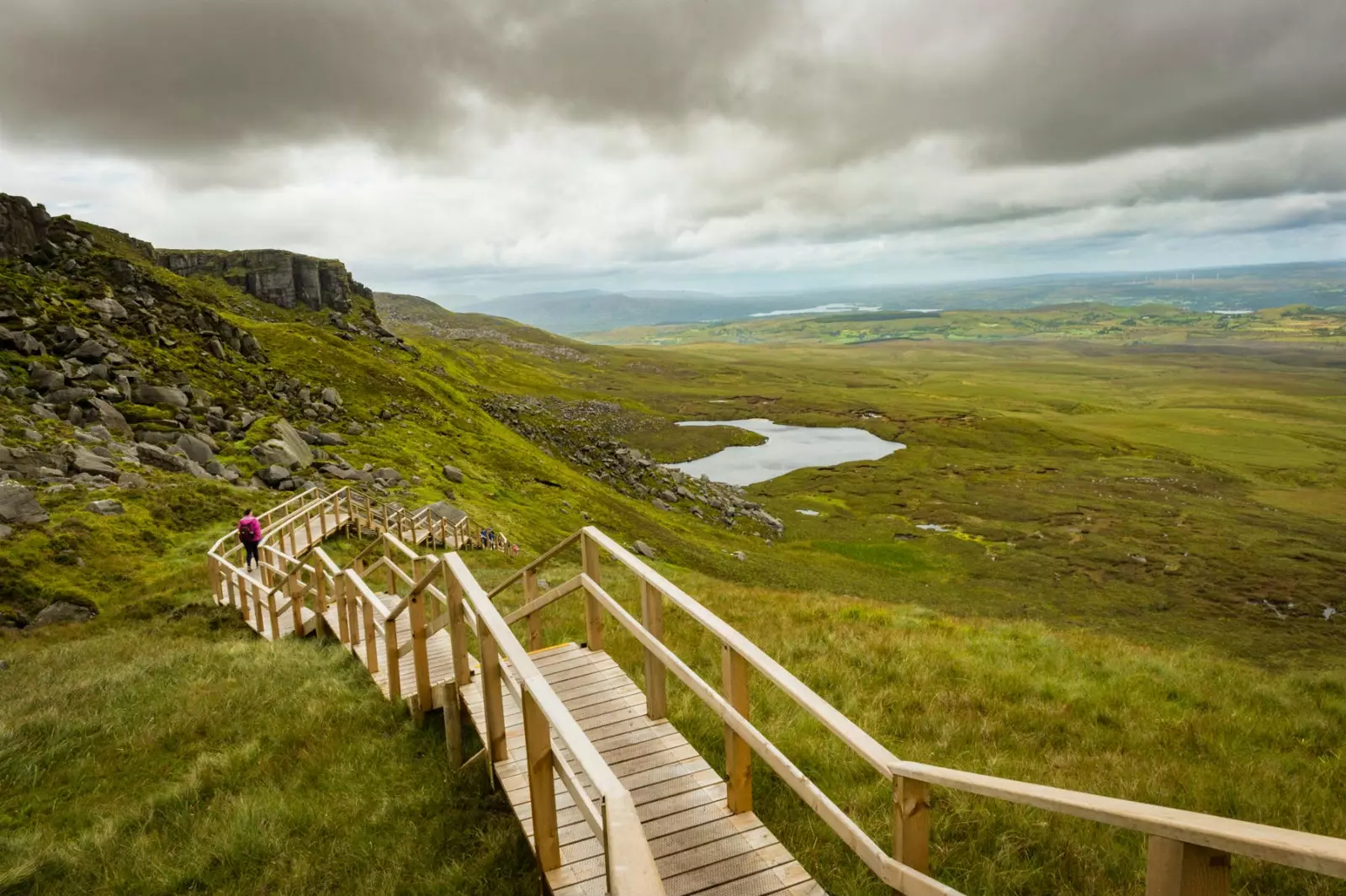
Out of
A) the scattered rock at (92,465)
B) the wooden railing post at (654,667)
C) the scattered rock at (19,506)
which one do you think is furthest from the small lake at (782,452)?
the wooden railing post at (654,667)

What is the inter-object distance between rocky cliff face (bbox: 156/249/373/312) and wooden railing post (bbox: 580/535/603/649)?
93.7 m

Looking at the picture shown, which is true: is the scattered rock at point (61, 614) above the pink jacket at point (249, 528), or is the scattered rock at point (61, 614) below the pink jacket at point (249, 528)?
below

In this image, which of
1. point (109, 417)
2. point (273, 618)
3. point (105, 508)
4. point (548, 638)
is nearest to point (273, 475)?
point (109, 417)

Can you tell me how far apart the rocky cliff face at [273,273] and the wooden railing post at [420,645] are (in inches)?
3677

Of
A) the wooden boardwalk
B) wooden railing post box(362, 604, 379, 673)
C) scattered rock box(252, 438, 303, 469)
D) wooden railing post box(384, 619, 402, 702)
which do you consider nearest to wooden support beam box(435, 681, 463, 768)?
the wooden boardwalk

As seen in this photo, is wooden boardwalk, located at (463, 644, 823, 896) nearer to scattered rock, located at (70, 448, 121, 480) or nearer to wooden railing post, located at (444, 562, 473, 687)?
wooden railing post, located at (444, 562, 473, 687)

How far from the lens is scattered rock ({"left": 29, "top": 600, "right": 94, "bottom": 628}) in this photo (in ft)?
55.1

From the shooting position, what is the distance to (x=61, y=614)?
17.1 metres

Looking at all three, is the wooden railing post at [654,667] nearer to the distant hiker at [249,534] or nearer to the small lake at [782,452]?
the distant hiker at [249,534]

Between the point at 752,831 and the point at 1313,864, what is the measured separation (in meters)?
3.61

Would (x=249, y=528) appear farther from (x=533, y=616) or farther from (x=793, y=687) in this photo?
(x=793, y=687)

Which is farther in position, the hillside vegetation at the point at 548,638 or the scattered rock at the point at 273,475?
the scattered rock at the point at 273,475

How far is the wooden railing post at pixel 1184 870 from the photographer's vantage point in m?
2.75

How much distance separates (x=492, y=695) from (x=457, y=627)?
1191 millimetres
